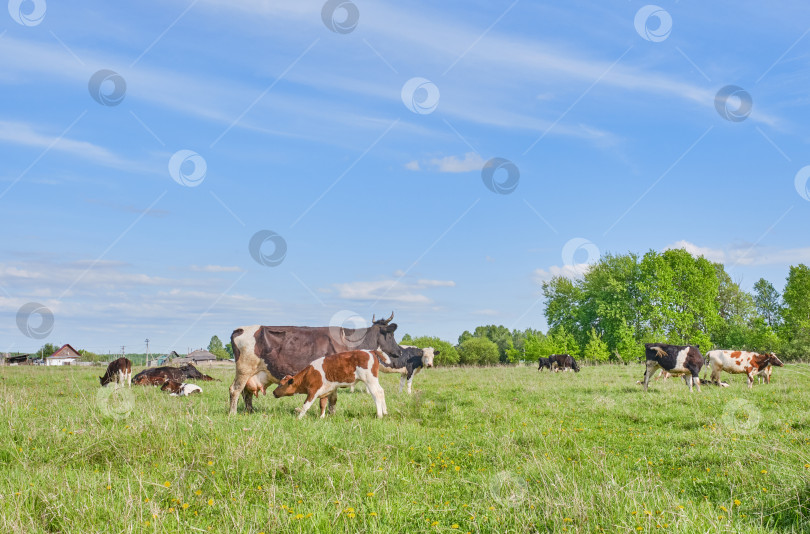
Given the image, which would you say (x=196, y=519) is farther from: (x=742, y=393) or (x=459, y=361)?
(x=459, y=361)

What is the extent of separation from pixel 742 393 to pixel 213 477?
49.5 ft

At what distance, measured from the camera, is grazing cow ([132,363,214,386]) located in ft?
73.9

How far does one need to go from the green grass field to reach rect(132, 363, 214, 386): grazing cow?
34.8 feet

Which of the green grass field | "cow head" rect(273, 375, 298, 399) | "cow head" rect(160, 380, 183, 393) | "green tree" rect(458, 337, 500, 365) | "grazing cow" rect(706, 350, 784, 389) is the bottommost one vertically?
the green grass field

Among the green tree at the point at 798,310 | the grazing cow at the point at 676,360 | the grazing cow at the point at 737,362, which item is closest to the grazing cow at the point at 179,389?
the grazing cow at the point at 676,360

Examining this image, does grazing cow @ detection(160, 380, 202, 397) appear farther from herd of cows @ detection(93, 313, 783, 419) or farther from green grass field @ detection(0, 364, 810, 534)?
green grass field @ detection(0, 364, 810, 534)

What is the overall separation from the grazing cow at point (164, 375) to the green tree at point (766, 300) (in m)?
74.8

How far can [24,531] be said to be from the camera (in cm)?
488

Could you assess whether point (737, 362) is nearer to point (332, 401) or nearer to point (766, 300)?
point (332, 401)

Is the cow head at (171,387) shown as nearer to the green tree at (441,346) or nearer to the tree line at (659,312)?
the tree line at (659,312)

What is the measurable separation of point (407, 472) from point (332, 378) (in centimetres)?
533

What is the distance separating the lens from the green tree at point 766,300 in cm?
7494

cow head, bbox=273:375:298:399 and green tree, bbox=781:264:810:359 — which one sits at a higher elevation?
green tree, bbox=781:264:810:359

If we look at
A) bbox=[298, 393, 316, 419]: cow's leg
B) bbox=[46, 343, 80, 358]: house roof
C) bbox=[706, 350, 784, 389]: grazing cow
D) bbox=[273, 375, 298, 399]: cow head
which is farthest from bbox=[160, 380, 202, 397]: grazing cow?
bbox=[46, 343, 80, 358]: house roof
